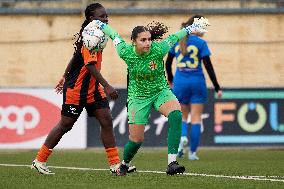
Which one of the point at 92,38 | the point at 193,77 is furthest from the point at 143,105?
the point at 193,77

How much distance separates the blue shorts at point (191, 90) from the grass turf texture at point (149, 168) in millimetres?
982

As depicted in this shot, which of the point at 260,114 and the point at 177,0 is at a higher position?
the point at 177,0

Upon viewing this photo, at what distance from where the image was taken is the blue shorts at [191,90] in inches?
674

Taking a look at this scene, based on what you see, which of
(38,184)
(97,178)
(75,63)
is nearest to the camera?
(38,184)

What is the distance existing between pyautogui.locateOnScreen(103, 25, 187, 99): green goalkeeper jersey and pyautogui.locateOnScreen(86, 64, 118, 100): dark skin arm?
1.14 ft

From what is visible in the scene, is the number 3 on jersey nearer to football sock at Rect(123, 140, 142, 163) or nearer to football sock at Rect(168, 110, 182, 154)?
football sock at Rect(123, 140, 142, 163)

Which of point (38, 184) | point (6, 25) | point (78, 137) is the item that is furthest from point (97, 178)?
point (6, 25)

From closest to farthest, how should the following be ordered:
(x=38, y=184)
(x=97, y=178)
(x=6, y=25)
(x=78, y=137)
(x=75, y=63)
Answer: (x=38, y=184), (x=97, y=178), (x=75, y=63), (x=78, y=137), (x=6, y=25)

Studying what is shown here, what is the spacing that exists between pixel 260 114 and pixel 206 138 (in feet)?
3.87

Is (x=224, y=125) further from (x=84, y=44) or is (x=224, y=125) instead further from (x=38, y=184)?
(x=38, y=184)

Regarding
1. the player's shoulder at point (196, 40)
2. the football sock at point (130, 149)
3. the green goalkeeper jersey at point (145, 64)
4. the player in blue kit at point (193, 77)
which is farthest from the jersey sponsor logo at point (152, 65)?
the player's shoulder at point (196, 40)

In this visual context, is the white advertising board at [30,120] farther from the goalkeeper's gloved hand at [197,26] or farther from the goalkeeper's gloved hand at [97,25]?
the goalkeeper's gloved hand at [197,26]

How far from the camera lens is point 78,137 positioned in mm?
19984

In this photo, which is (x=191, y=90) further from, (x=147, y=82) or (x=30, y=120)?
(x=147, y=82)
